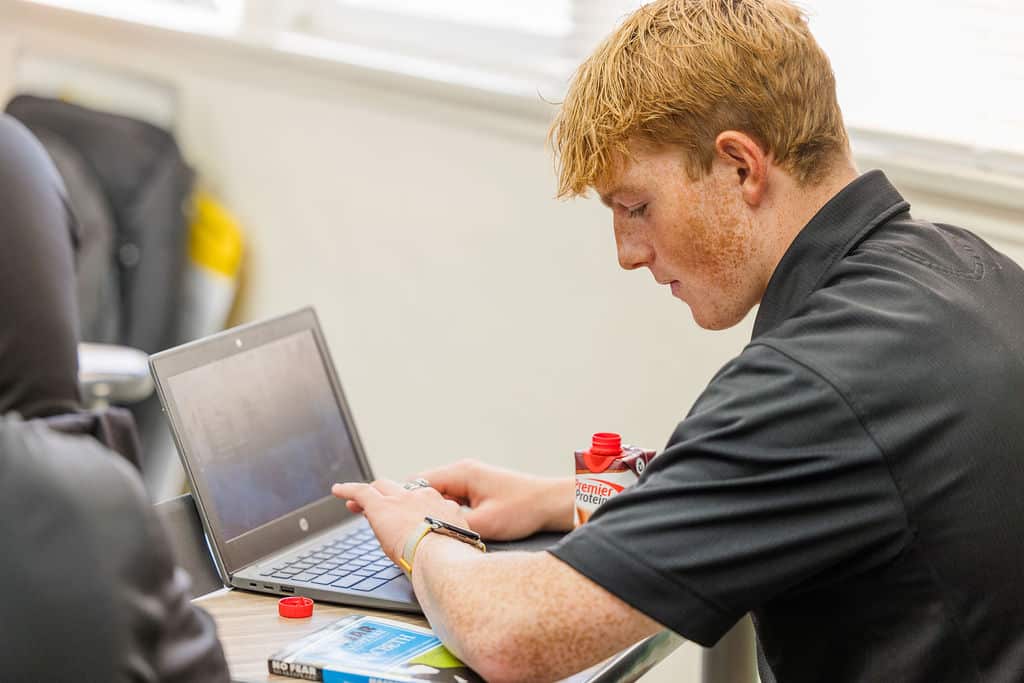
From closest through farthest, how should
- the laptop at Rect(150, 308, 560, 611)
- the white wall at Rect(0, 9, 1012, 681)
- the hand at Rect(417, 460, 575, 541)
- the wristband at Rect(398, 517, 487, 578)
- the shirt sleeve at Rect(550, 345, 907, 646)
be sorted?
the shirt sleeve at Rect(550, 345, 907, 646), the wristband at Rect(398, 517, 487, 578), the laptop at Rect(150, 308, 560, 611), the hand at Rect(417, 460, 575, 541), the white wall at Rect(0, 9, 1012, 681)

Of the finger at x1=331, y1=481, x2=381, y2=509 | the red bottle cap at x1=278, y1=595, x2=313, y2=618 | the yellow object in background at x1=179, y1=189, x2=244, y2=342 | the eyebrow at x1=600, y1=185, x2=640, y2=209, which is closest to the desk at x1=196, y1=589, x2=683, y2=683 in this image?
the red bottle cap at x1=278, y1=595, x2=313, y2=618

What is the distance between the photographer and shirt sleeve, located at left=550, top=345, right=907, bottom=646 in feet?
3.75

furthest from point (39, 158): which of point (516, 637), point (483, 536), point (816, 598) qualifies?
point (816, 598)

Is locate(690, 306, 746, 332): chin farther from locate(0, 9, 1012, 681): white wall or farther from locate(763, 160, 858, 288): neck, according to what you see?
locate(0, 9, 1012, 681): white wall

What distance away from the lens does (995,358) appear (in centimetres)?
123

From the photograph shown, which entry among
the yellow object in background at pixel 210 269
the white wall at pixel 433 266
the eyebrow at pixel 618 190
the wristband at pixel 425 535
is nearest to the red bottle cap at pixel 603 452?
the wristband at pixel 425 535

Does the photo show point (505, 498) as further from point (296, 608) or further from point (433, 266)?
point (433, 266)

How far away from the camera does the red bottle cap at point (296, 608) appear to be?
4.52 feet

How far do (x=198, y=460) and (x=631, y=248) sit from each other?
536 mm

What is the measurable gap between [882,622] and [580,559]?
283 millimetres

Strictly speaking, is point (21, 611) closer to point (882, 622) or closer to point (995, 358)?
point (882, 622)

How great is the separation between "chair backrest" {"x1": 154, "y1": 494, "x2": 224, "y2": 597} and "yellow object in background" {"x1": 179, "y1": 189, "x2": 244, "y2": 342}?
5.64 ft

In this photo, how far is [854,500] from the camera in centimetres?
115

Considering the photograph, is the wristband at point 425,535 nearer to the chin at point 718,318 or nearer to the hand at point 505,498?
the hand at point 505,498
